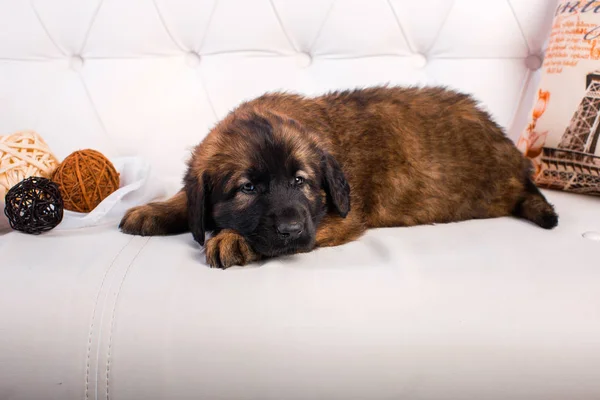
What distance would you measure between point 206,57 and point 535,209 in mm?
1843

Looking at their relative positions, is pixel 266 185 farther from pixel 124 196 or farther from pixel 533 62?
pixel 533 62

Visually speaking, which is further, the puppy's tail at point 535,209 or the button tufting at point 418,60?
the button tufting at point 418,60

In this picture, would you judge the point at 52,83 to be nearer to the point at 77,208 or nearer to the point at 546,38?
the point at 77,208

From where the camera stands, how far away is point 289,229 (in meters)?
1.95

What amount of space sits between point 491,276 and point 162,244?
110 cm

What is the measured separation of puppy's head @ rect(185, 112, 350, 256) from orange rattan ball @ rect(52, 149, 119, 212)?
508 millimetres

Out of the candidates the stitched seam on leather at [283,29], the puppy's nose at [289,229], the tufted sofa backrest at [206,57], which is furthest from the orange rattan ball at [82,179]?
the stitched seam on leather at [283,29]

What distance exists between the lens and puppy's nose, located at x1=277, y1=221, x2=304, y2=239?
76.8 inches

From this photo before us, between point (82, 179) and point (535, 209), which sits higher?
point (535, 209)

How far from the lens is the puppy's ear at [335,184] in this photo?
2.27m

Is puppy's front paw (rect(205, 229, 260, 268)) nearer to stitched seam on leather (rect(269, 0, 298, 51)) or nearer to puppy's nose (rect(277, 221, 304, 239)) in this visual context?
puppy's nose (rect(277, 221, 304, 239))

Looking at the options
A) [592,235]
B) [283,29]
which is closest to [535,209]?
[592,235]

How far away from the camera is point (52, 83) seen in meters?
3.20

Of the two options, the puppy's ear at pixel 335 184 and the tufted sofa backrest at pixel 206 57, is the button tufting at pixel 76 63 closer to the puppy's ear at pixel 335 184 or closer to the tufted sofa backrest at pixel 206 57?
the tufted sofa backrest at pixel 206 57
